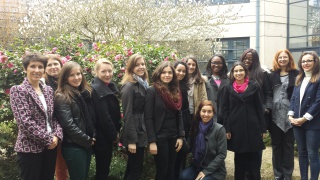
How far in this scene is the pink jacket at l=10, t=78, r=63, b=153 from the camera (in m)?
3.44

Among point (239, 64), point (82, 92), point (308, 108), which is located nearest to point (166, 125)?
point (82, 92)

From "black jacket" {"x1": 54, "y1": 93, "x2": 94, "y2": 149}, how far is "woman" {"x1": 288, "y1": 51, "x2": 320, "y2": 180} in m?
3.13

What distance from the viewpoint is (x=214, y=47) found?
1559cm

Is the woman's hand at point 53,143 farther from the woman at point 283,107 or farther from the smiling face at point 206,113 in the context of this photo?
the woman at point 283,107

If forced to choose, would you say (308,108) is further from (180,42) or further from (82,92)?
(180,42)

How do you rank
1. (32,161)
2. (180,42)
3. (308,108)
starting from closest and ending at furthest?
(32,161) < (308,108) < (180,42)

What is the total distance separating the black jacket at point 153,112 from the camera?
171 inches

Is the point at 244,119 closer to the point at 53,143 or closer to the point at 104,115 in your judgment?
the point at 104,115

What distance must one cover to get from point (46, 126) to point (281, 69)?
150 inches

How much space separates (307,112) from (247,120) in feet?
2.89

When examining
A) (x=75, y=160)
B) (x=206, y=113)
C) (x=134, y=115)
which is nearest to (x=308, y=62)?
(x=206, y=113)

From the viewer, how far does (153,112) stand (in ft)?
14.5

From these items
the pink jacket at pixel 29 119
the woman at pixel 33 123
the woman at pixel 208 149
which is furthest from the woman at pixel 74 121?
the woman at pixel 208 149

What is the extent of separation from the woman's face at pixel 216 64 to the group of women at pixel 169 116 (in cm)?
2
